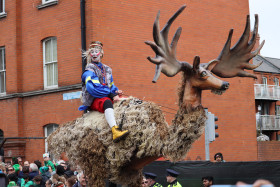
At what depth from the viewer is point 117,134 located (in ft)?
24.3

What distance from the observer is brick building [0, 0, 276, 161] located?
20266mm

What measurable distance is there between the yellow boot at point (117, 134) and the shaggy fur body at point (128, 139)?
97 millimetres

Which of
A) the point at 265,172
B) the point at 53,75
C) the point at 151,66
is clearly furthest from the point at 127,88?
the point at 265,172

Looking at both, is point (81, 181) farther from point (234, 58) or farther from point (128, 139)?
point (234, 58)

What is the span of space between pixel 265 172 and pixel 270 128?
3952 cm

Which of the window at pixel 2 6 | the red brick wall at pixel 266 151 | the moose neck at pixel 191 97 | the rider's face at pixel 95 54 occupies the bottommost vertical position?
the red brick wall at pixel 266 151

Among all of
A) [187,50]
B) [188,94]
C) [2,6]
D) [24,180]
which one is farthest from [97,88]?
[2,6]

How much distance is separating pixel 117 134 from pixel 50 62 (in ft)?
46.8

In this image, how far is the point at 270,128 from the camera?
5062 centimetres

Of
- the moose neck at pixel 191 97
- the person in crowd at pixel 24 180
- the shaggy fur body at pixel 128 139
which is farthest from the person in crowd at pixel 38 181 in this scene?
the moose neck at pixel 191 97

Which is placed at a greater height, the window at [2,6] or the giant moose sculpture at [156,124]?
the window at [2,6]

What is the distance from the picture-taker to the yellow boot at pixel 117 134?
24.2ft

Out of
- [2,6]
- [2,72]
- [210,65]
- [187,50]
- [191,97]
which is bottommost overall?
[191,97]

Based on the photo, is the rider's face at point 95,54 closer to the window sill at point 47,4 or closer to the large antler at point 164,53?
the large antler at point 164,53
